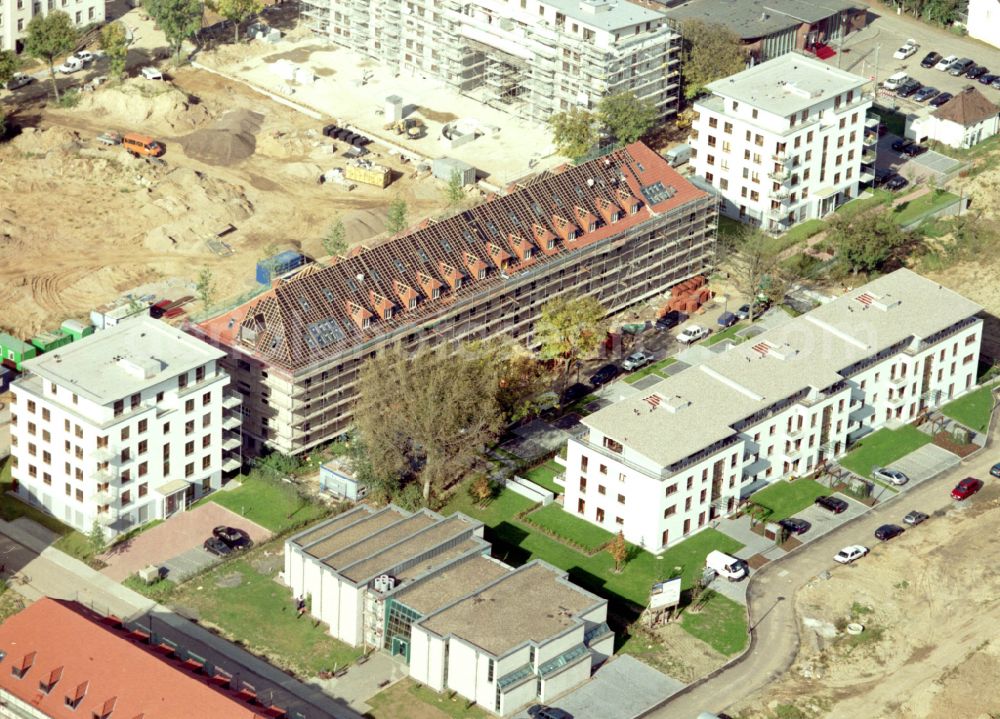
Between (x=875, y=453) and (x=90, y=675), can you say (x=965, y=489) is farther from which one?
(x=90, y=675)

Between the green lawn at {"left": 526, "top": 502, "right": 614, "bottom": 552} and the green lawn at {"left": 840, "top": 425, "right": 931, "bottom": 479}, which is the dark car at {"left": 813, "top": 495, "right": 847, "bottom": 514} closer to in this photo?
the green lawn at {"left": 840, "top": 425, "right": 931, "bottom": 479}

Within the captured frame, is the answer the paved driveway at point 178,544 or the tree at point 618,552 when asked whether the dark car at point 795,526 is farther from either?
the paved driveway at point 178,544

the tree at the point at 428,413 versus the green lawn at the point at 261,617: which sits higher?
the tree at the point at 428,413

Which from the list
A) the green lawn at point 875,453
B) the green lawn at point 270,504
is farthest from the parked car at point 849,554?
the green lawn at point 270,504

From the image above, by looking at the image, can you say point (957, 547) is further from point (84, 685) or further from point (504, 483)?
point (84, 685)

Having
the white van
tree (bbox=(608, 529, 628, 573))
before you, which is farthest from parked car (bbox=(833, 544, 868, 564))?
tree (bbox=(608, 529, 628, 573))

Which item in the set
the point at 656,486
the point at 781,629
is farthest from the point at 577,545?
the point at 781,629
